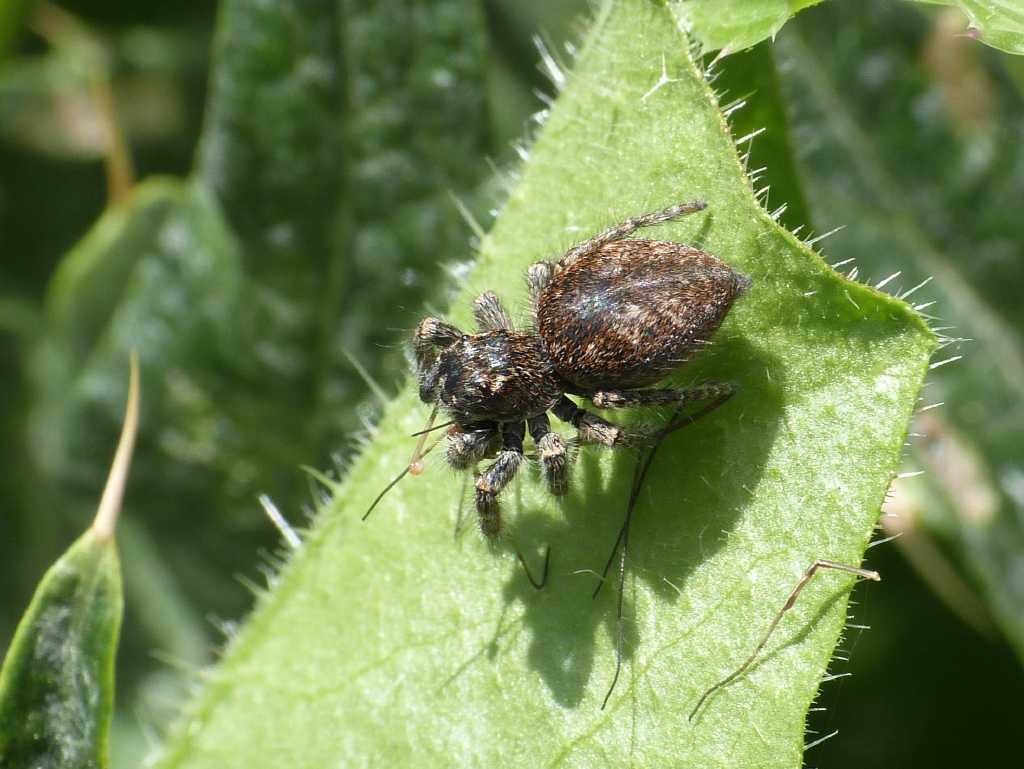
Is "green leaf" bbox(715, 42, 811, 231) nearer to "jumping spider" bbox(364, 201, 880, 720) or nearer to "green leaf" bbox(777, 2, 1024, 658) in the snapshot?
"jumping spider" bbox(364, 201, 880, 720)

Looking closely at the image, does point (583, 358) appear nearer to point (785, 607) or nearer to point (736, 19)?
point (785, 607)

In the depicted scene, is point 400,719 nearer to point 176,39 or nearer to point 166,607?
point 166,607

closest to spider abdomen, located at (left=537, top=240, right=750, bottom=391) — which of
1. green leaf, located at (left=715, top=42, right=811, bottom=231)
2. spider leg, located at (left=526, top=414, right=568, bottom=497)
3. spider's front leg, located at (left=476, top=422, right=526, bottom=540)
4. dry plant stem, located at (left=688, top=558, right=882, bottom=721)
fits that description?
spider leg, located at (left=526, top=414, right=568, bottom=497)

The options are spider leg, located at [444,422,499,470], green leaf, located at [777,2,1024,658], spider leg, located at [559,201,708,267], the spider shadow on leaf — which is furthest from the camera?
green leaf, located at [777,2,1024,658]

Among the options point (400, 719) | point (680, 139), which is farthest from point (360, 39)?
point (400, 719)

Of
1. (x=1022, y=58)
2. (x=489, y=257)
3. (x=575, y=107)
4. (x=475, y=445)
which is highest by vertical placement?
(x=575, y=107)

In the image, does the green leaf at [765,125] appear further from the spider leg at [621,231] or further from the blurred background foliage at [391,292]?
the blurred background foliage at [391,292]

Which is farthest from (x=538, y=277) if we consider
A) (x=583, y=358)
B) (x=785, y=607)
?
(x=785, y=607)
